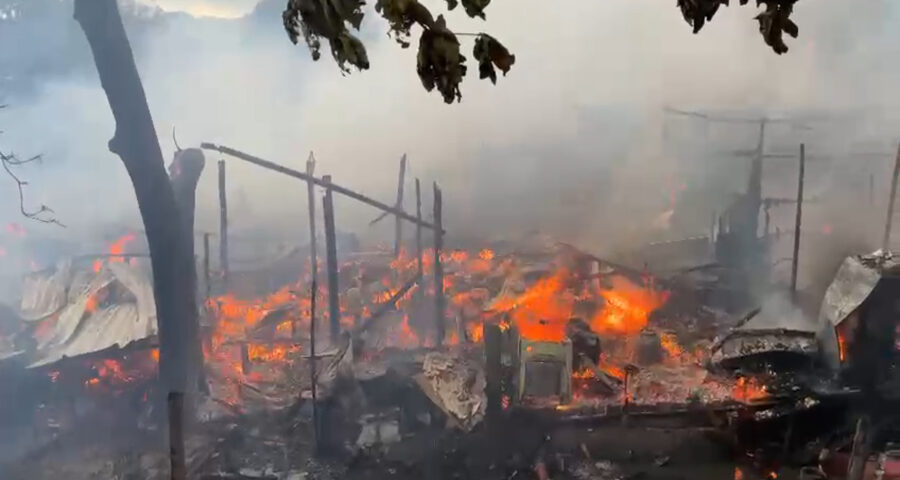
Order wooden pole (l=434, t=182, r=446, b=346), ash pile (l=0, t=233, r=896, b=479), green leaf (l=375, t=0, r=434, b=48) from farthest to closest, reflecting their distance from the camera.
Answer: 1. wooden pole (l=434, t=182, r=446, b=346)
2. ash pile (l=0, t=233, r=896, b=479)
3. green leaf (l=375, t=0, r=434, b=48)

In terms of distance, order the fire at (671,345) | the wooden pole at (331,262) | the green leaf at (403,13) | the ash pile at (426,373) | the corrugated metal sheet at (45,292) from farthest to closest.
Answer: the corrugated metal sheet at (45,292), the wooden pole at (331,262), the fire at (671,345), the ash pile at (426,373), the green leaf at (403,13)

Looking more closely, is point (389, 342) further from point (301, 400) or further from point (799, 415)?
point (799, 415)

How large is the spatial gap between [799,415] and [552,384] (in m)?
2.40

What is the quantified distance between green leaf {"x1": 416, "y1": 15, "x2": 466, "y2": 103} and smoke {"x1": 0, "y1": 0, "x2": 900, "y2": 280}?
6101 millimetres

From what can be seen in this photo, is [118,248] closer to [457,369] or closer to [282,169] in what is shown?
[282,169]

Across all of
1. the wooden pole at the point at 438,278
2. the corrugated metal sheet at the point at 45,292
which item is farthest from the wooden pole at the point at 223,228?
the wooden pole at the point at 438,278

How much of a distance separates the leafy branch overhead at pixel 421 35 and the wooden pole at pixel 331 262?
637cm

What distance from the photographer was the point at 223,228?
27.5 ft

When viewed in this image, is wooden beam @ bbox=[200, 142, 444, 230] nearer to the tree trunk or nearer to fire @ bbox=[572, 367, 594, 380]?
the tree trunk

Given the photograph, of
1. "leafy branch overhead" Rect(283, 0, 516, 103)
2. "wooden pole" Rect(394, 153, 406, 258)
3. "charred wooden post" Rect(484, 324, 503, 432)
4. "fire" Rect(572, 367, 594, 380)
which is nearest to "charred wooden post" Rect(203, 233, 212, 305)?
"wooden pole" Rect(394, 153, 406, 258)

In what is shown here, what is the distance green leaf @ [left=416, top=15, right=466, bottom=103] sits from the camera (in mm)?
1789

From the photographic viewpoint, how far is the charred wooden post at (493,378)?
24.8ft

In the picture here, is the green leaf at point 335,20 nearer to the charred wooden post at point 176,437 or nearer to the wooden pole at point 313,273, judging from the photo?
the charred wooden post at point 176,437

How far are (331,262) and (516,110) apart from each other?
256cm
